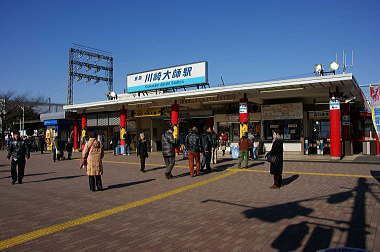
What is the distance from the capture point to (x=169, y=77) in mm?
20688

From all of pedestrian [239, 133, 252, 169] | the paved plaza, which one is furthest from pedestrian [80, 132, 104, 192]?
pedestrian [239, 133, 252, 169]

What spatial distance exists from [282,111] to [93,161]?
14.2 metres

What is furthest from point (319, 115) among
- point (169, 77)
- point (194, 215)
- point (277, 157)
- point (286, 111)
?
point (194, 215)

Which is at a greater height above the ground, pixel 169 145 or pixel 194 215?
pixel 169 145

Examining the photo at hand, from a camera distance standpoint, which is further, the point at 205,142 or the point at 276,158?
the point at 205,142

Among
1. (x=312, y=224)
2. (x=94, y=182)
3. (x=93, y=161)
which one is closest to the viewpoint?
(x=312, y=224)

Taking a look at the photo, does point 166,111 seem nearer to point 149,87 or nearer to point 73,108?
point 149,87

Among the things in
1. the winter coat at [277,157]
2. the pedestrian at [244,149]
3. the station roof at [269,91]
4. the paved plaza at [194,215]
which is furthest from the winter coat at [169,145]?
the station roof at [269,91]

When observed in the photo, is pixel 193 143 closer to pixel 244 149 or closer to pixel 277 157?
pixel 244 149

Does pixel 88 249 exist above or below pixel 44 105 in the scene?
below

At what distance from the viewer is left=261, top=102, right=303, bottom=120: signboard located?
18234mm

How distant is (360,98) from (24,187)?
18.3 meters

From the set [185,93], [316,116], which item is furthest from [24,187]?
[316,116]

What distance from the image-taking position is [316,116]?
1856 cm
